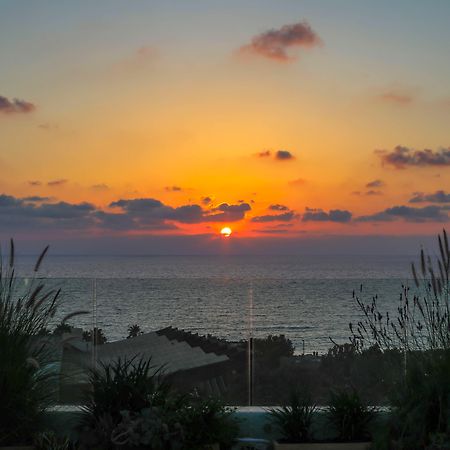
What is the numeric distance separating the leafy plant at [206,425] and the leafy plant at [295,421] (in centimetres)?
34

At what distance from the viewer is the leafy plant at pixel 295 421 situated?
587 cm

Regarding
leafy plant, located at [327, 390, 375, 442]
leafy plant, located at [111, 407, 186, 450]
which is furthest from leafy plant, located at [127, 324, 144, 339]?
leafy plant, located at [327, 390, 375, 442]

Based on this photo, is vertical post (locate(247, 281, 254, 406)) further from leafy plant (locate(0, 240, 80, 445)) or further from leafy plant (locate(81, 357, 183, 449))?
leafy plant (locate(0, 240, 80, 445))

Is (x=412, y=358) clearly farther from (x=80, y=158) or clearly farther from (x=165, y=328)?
(x=80, y=158)

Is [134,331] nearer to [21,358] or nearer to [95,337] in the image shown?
[95,337]

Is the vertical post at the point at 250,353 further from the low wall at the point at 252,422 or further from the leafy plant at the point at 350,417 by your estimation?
the leafy plant at the point at 350,417

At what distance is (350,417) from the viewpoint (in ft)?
19.3

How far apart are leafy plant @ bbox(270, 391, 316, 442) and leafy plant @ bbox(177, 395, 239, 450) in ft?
1.11

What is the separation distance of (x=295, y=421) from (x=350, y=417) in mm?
376

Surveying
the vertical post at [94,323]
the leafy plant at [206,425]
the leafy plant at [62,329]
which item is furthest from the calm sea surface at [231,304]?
the leafy plant at [206,425]

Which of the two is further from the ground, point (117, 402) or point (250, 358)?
point (250, 358)

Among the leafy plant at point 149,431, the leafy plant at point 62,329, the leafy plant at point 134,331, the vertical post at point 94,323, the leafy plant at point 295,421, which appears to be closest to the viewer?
the leafy plant at point 149,431

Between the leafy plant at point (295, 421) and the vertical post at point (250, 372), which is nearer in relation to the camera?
the leafy plant at point (295, 421)

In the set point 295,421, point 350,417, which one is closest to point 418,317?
point 350,417
